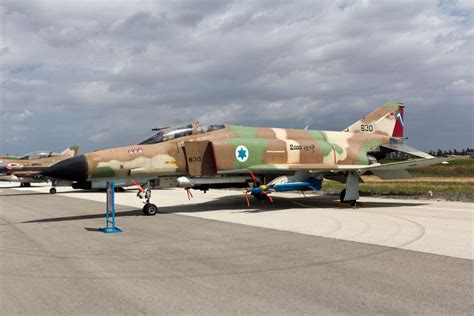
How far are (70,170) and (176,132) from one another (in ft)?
11.6

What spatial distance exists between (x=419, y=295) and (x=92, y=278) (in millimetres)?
4036

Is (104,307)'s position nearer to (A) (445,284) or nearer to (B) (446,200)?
(A) (445,284)

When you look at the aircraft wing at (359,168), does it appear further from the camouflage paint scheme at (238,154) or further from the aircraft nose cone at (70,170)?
the aircraft nose cone at (70,170)

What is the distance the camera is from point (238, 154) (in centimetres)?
Answer: 1295

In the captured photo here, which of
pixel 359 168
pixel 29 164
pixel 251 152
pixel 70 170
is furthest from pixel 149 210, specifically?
pixel 29 164

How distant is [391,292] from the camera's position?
4434 millimetres

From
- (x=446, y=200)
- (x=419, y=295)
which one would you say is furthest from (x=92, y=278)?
(x=446, y=200)

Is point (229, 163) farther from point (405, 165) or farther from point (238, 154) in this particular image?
point (405, 165)

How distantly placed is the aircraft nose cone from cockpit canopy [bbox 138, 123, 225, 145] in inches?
82.6

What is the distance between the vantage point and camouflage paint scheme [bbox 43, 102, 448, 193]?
1155 cm

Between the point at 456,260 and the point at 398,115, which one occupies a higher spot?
the point at 398,115

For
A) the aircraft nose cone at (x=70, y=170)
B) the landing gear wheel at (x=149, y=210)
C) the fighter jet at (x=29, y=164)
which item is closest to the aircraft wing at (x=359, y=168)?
the landing gear wheel at (x=149, y=210)

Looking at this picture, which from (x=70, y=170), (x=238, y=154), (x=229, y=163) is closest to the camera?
(x=70, y=170)

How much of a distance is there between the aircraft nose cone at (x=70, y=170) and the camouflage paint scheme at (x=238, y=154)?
0.08 meters
